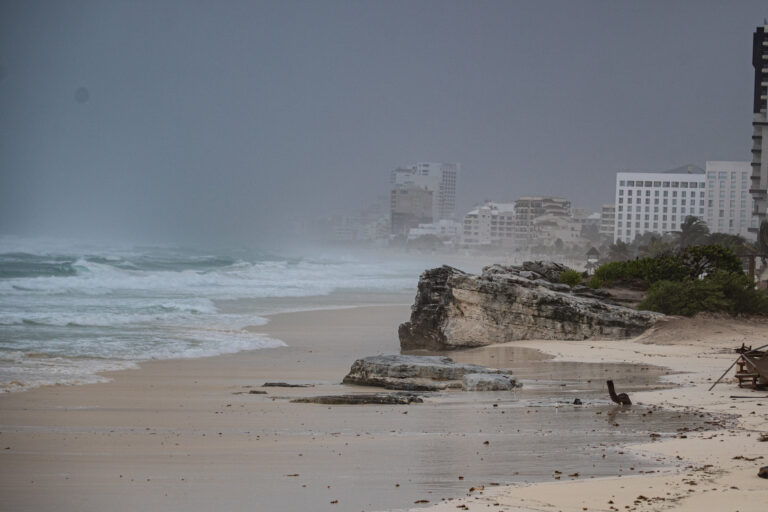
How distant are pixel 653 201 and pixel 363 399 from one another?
193m

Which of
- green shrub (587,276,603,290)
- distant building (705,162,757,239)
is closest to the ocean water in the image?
green shrub (587,276,603,290)

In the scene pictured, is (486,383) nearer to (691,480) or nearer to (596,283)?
(691,480)

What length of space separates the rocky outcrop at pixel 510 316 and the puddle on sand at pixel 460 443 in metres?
6.96

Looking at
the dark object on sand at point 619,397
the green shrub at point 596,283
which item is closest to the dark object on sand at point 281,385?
the dark object on sand at point 619,397

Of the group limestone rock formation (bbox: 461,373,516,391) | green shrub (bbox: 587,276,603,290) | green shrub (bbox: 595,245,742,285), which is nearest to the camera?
limestone rock formation (bbox: 461,373,516,391)

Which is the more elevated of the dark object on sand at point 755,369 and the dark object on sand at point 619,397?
the dark object on sand at point 755,369

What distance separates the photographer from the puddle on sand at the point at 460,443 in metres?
7.86

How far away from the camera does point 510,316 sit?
857 inches

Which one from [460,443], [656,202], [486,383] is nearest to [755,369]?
[486,383]

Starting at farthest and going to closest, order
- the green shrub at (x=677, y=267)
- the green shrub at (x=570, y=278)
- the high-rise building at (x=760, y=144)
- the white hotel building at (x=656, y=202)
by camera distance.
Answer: the white hotel building at (x=656, y=202) → the high-rise building at (x=760, y=144) → the green shrub at (x=570, y=278) → the green shrub at (x=677, y=267)

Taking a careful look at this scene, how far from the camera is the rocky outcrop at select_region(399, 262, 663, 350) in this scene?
70.5ft

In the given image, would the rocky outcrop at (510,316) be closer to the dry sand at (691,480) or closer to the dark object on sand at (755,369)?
the dry sand at (691,480)

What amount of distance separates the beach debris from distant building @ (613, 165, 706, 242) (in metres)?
185

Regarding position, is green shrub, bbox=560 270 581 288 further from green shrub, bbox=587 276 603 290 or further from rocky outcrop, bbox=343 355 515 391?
rocky outcrop, bbox=343 355 515 391
